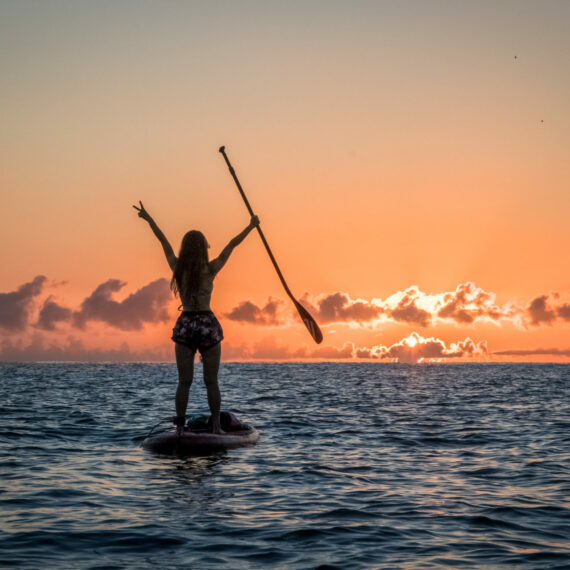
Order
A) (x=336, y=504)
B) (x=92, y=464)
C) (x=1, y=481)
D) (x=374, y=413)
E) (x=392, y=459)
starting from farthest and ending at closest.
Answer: (x=374, y=413)
(x=392, y=459)
(x=92, y=464)
(x=1, y=481)
(x=336, y=504)

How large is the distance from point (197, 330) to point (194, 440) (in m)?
1.81

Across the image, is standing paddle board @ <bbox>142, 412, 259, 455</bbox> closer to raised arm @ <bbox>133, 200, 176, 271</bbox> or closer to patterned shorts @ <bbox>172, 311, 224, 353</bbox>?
patterned shorts @ <bbox>172, 311, 224, 353</bbox>

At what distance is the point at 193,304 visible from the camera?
40.5ft

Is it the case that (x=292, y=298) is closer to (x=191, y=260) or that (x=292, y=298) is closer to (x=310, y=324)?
(x=310, y=324)

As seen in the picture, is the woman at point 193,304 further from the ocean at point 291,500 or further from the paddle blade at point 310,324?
→ the paddle blade at point 310,324

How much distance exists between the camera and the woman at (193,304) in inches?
478

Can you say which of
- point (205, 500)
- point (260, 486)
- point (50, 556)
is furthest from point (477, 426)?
point (50, 556)

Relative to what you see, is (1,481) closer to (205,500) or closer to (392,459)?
(205,500)

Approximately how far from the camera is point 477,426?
1889cm

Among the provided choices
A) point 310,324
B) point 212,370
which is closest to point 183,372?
point 212,370

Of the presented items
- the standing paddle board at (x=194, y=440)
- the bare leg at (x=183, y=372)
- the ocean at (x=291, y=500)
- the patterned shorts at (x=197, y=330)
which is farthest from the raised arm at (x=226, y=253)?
the ocean at (x=291, y=500)

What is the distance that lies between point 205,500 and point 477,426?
11.5 metres

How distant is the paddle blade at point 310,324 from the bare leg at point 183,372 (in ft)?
10.1

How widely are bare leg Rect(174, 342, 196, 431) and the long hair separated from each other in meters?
1.03
